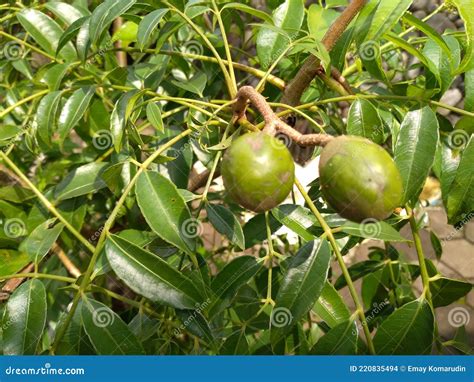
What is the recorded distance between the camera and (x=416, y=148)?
76cm

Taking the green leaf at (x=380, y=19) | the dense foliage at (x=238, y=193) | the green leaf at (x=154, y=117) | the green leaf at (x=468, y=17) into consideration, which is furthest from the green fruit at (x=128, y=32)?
the green leaf at (x=468, y=17)

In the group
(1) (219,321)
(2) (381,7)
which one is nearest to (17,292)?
(1) (219,321)

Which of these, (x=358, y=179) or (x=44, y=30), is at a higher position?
(x=358, y=179)

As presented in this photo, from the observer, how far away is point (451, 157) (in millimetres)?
911

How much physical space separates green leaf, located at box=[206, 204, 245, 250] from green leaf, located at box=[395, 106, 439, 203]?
10.2 inches

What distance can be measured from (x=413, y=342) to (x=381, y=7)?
0.48 metres

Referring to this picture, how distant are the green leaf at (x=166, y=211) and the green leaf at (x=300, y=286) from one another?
144 mm

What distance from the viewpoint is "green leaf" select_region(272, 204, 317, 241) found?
2.82 feet

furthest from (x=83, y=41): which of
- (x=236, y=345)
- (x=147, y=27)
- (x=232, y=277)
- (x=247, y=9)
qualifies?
(x=236, y=345)

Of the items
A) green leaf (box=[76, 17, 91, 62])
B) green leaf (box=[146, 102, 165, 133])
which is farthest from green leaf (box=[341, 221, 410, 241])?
green leaf (box=[76, 17, 91, 62])

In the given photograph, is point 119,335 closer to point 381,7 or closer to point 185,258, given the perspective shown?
point 185,258

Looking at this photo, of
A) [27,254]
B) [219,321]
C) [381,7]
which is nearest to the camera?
[381,7]

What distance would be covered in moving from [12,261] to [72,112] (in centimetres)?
30

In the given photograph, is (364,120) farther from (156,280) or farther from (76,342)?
(76,342)
